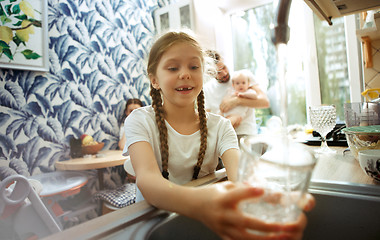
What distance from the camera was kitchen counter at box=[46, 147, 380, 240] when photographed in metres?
0.43

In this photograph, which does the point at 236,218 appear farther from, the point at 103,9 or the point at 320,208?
the point at 103,9

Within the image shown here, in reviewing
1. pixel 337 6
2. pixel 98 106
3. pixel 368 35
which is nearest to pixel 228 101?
pixel 368 35

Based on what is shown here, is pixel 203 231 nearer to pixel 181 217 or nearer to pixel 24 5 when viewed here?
pixel 181 217

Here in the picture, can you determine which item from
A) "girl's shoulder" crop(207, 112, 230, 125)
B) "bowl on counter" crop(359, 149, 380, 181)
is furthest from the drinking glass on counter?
"girl's shoulder" crop(207, 112, 230, 125)

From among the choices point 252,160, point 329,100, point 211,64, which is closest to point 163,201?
point 252,160

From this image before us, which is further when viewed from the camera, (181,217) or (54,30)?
(54,30)

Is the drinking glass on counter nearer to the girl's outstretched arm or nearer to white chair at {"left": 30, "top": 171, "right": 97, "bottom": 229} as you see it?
the girl's outstretched arm

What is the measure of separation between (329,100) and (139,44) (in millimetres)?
2198

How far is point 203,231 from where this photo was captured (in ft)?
1.75

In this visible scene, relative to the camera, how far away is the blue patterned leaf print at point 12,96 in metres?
2.07

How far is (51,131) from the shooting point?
2.34 metres

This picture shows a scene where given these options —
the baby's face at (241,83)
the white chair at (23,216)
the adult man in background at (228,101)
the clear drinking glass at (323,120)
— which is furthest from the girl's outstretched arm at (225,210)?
the baby's face at (241,83)

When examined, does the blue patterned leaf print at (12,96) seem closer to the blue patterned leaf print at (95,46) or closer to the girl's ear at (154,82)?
the blue patterned leaf print at (95,46)

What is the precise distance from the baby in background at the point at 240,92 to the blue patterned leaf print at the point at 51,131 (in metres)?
1.49
